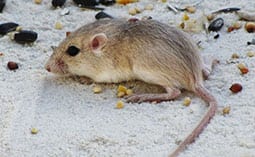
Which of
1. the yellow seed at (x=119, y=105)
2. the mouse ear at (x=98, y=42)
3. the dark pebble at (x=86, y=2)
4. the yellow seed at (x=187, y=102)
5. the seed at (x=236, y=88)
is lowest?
the dark pebble at (x=86, y=2)

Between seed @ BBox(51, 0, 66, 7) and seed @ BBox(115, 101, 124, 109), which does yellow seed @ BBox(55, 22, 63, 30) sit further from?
seed @ BBox(115, 101, 124, 109)

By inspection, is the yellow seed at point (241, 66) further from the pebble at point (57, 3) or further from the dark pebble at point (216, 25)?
the pebble at point (57, 3)

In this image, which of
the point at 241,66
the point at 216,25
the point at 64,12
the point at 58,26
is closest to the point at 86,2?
the point at 64,12

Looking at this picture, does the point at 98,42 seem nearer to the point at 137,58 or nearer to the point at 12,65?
the point at 137,58

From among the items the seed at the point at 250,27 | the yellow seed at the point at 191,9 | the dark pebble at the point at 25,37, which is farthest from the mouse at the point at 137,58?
the yellow seed at the point at 191,9

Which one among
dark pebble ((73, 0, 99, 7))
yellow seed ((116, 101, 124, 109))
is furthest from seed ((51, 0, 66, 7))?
yellow seed ((116, 101, 124, 109))

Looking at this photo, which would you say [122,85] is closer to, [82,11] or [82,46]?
[82,46]

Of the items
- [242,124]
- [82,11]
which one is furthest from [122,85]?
[82,11]

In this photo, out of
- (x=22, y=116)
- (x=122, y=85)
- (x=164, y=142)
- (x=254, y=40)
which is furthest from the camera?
(x=254, y=40)
